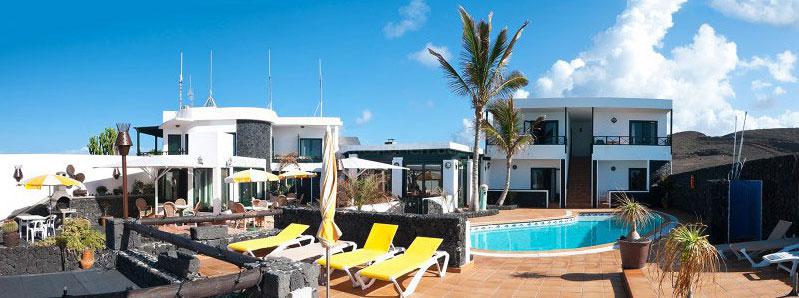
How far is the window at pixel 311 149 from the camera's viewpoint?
25.8 metres

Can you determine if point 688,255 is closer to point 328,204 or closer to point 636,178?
point 328,204

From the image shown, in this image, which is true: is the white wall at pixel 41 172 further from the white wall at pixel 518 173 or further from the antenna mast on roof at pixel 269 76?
the white wall at pixel 518 173

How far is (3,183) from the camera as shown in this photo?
54.1ft

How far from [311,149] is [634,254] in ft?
67.1

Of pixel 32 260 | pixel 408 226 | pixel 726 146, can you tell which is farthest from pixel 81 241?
pixel 726 146

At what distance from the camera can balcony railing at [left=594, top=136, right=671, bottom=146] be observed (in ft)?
73.4

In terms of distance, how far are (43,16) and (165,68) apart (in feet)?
35.9

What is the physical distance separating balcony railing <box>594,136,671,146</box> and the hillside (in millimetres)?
17774

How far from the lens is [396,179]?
21266 millimetres

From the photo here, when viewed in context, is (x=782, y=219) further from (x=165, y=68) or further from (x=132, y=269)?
(x=165, y=68)

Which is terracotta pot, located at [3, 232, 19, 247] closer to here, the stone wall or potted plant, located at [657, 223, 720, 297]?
the stone wall

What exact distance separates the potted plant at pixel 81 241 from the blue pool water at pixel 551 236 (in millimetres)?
8157

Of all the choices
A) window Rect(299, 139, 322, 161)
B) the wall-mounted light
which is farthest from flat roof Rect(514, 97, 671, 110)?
the wall-mounted light

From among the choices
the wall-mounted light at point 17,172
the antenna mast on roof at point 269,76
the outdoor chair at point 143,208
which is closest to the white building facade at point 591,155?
the antenna mast on roof at point 269,76
